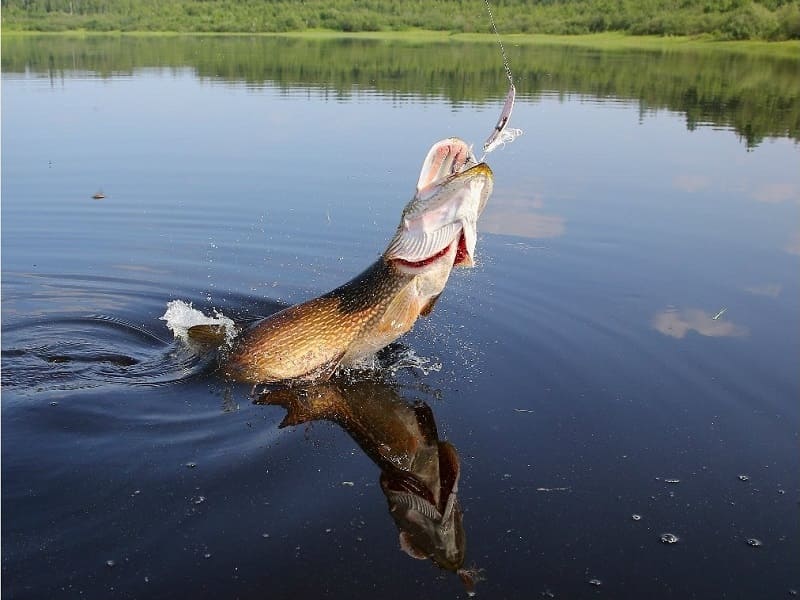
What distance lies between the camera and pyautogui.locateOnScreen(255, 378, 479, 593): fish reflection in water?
414cm

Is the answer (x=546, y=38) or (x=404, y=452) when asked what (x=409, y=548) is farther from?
(x=546, y=38)

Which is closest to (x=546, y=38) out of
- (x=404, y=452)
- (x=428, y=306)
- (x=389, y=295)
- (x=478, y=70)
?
(x=478, y=70)


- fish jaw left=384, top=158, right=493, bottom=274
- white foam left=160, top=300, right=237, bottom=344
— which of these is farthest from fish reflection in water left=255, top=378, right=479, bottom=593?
white foam left=160, top=300, right=237, bottom=344

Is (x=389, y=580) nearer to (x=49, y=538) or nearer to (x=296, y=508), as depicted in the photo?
(x=296, y=508)

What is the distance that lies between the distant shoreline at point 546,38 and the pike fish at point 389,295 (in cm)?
3633

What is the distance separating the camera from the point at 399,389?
18.8 feet

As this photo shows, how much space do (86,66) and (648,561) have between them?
3233cm

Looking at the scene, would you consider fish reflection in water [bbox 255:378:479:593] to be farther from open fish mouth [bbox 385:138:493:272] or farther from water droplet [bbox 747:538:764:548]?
water droplet [bbox 747:538:764:548]

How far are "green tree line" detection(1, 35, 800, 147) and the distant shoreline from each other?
278cm

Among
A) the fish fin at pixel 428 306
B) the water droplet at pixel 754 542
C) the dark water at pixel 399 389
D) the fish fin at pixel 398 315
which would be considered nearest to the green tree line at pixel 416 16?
the dark water at pixel 399 389

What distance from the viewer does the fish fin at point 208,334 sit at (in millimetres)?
5996

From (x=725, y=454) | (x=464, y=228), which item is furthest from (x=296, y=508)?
(x=725, y=454)

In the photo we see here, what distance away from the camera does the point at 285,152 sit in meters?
14.8

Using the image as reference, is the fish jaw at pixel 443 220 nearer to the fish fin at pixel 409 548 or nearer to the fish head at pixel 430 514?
the fish head at pixel 430 514
